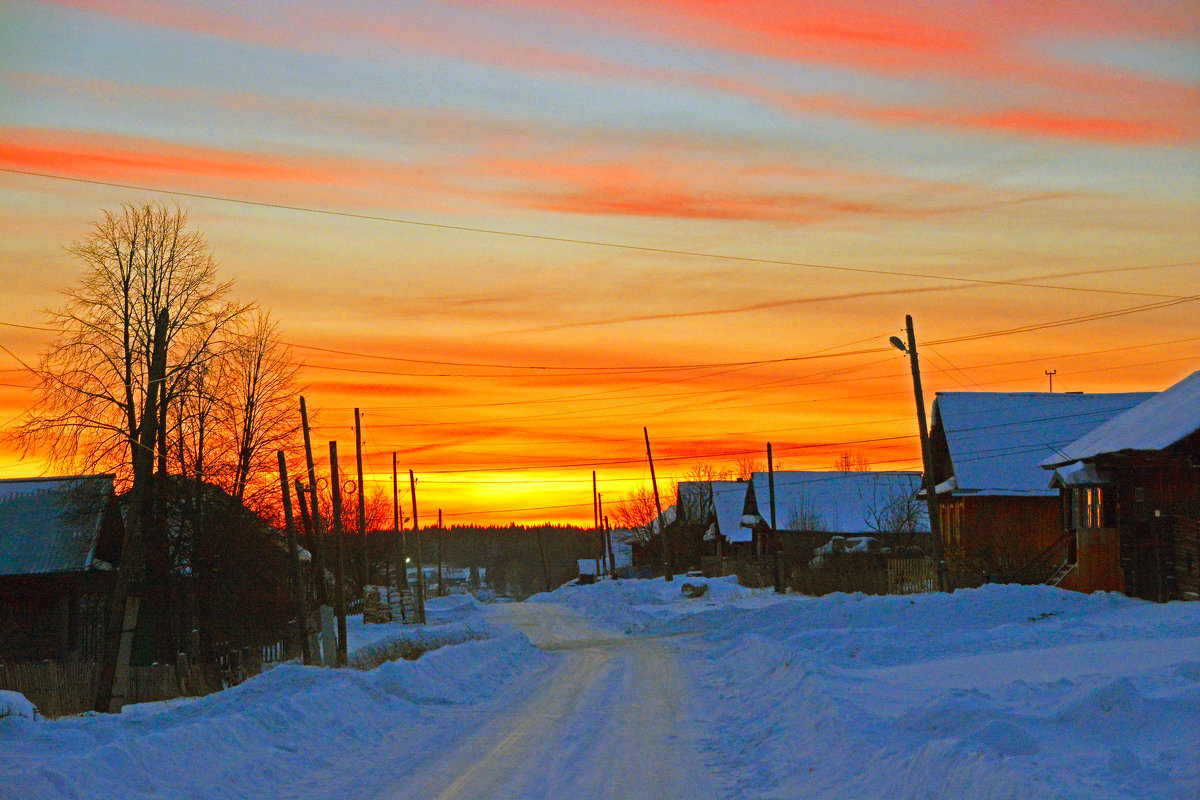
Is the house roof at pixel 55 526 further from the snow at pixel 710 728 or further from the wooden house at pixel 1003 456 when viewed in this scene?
the wooden house at pixel 1003 456

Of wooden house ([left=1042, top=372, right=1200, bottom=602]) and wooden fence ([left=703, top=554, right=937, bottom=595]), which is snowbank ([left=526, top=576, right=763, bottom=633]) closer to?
wooden fence ([left=703, top=554, right=937, bottom=595])

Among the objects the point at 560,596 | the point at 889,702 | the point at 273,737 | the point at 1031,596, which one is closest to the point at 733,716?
the point at 889,702

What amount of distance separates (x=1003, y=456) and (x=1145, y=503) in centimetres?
1996

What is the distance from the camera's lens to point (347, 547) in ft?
246

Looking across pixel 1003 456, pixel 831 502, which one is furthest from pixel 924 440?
pixel 831 502

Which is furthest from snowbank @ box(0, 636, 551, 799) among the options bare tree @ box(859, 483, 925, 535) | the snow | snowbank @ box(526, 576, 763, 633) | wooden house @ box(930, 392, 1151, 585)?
bare tree @ box(859, 483, 925, 535)

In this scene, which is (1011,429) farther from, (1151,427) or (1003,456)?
(1151,427)

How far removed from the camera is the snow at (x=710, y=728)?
9164mm

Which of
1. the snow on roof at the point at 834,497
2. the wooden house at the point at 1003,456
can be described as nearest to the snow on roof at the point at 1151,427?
the wooden house at the point at 1003,456

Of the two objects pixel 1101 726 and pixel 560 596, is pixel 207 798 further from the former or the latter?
pixel 560 596

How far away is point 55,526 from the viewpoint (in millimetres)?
35719

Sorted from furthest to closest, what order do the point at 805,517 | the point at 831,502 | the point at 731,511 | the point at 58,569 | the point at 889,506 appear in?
1. the point at 731,511
2. the point at 831,502
3. the point at 805,517
4. the point at 889,506
5. the point at 58,569

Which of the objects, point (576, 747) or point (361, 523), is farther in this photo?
point (361, 523)

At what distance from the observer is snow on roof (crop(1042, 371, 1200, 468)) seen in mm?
29109
